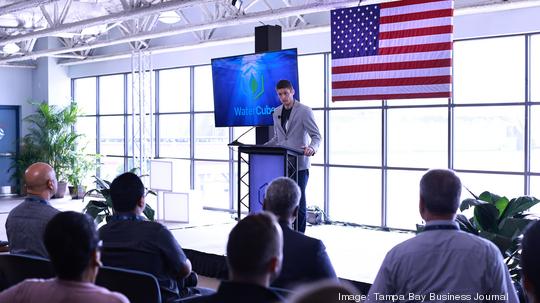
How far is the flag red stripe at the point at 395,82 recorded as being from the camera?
614cm

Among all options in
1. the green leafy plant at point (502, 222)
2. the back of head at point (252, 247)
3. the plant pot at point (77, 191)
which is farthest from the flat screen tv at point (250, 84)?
the plant pot at point (77, 191)

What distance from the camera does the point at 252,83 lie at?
7758 mm

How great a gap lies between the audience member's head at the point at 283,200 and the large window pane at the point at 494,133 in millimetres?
9716

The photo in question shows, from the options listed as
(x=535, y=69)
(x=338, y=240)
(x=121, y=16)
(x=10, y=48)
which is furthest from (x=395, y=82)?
(x=10, y=48)

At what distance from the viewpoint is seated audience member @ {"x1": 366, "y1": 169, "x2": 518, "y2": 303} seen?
2539 mm

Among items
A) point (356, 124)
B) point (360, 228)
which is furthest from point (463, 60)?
point (360, 228)

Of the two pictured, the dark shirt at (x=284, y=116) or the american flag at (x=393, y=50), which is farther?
the dark shirt at (x=284, y=116)

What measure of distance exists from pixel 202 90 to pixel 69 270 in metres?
11.5

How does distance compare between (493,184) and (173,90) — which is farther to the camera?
(493,184)

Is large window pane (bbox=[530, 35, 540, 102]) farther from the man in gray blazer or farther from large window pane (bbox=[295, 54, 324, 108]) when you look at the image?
large window pane (bbox=[295, 54, 324, 108])

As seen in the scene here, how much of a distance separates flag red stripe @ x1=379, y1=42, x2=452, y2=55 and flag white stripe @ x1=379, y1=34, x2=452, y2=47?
0.10ft

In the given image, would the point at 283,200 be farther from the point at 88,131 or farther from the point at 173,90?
the point at 88,131

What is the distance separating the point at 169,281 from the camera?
345 centimetres

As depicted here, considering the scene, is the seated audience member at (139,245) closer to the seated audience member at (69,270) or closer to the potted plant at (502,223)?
the seated audience member at (69,270)
